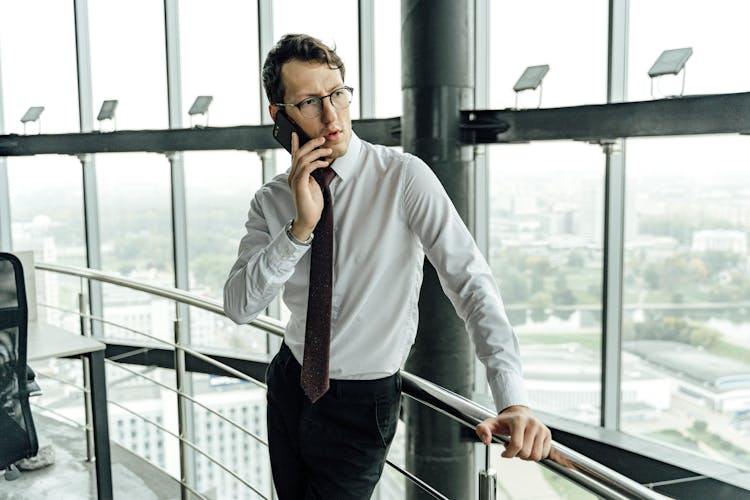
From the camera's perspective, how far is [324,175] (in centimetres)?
143

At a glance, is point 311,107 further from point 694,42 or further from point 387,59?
point 387,59

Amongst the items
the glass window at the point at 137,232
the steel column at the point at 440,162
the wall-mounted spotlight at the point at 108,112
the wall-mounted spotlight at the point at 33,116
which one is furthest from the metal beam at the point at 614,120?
the wall-mounted spotlight at the point at 33,116

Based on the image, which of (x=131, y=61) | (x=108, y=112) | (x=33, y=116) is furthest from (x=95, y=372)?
(x=33, y=116)

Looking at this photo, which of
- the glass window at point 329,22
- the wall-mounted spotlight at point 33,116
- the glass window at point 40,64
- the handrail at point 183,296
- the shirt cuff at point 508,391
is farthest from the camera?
the wall-mounted spotlight at point 33,116

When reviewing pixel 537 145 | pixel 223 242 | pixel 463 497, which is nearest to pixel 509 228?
pixel 537 145

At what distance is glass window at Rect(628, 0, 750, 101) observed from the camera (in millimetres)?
4164

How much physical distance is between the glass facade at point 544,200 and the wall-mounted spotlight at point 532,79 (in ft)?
0.44

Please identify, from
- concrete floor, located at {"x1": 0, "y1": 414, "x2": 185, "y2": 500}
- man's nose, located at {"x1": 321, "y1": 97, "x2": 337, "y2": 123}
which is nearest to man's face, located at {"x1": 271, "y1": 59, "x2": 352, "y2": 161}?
man's nose, located at {"x1": 321, "y1": 97, "x2": 337, "y2": 123}

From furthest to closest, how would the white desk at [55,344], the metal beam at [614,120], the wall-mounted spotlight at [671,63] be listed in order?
the wall-mounted spotlight at [671,63] → the metal beam at [614,120] → the white desk at [55,344]

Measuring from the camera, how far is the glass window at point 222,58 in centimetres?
609

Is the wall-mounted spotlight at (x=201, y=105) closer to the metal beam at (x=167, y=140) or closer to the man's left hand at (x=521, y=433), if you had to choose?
the metal beam at (x=167, y=140)

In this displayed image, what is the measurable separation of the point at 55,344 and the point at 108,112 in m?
4.26

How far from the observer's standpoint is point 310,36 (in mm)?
1463

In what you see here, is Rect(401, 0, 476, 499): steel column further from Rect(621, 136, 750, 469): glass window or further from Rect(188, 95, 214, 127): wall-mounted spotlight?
Rect(188, 95, 214, 127): wall-mounted spotlight
